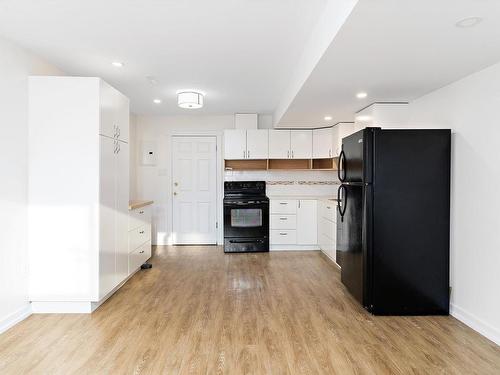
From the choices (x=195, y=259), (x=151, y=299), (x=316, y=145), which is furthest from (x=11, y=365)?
(x=316, y=145)

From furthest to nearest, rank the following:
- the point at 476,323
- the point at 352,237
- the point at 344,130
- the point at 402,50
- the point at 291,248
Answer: the point at 291,248, the point at 344,130, the point at 352,237, the point at 476,323, the point at 402,50

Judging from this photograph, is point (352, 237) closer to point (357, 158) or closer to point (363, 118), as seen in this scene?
point (357, 158)

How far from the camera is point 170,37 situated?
8.89 ft

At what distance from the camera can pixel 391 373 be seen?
205cm

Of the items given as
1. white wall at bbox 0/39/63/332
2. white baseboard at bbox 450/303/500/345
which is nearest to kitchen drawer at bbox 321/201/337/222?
white baseboard at bbox 450/303/500/345

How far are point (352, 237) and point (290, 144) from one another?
2.70 meters

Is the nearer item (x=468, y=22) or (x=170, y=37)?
(x=468, y=22)

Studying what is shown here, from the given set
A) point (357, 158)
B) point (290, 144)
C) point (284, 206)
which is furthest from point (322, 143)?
point (357, 158)

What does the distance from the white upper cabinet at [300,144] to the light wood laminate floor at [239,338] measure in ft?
8.29

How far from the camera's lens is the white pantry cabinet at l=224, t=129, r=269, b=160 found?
18.6 ft

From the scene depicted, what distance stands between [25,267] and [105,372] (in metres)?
1.46

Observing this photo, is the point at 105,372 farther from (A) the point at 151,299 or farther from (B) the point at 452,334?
(B) the point at 452,334

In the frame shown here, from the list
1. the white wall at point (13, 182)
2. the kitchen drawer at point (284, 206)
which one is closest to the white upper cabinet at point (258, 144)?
the kitchen drawer at point (284, 206)

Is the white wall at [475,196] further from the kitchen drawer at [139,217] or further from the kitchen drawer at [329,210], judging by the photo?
the kitchen drawer at [139,217]
